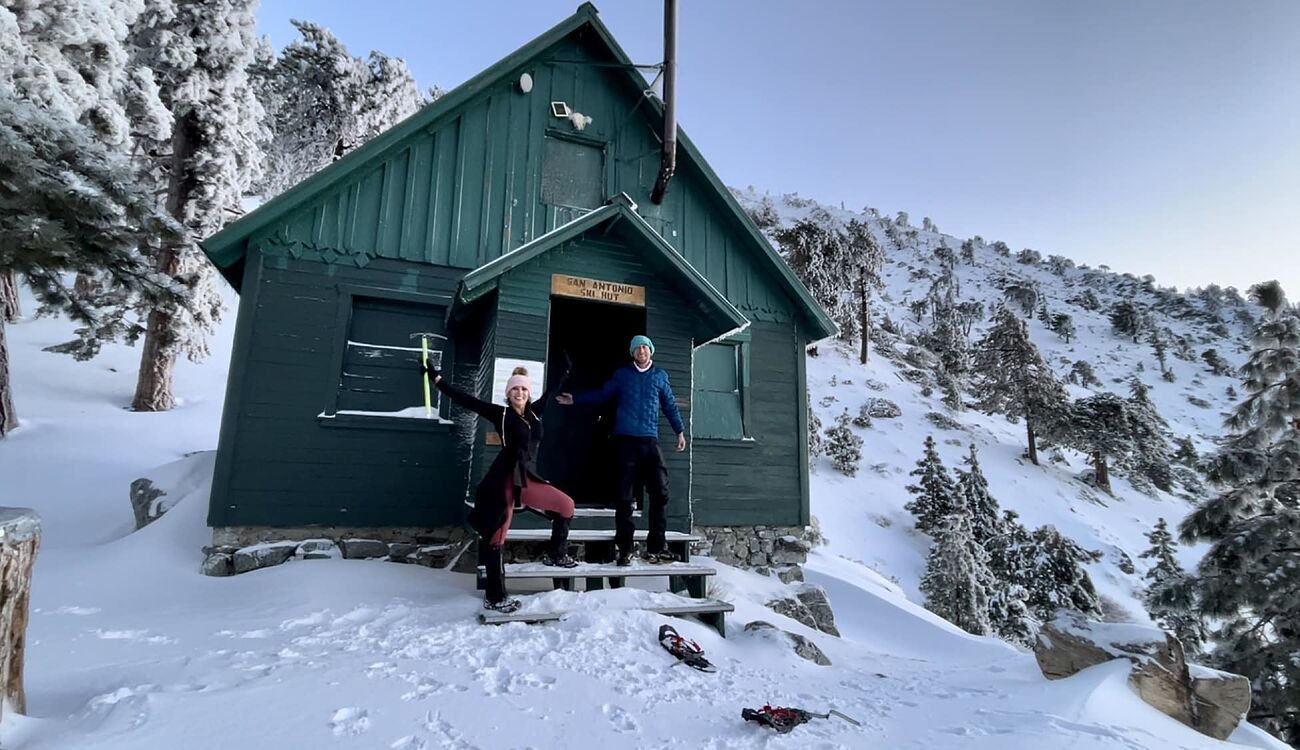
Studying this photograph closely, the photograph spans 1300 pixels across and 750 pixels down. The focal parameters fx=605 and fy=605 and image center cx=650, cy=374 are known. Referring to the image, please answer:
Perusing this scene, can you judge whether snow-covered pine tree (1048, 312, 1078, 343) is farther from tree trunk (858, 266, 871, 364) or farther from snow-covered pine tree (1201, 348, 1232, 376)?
tree trunk (858, 266, 871, 364)

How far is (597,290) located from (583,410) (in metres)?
2.68

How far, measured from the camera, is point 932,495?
23.6 metres

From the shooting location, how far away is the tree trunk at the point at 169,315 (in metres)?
14.6

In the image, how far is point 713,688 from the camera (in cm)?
405

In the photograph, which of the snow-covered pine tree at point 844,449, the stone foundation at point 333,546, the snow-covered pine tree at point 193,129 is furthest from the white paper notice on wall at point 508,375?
the snow-covered pine tree at point 844,449

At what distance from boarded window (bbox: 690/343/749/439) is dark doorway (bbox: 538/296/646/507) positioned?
1283 mm

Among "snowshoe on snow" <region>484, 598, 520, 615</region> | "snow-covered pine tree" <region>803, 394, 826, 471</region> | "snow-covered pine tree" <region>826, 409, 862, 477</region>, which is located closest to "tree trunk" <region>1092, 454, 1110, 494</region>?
"snow-covered pine tree" <region>826, 409, 862, 477</region>

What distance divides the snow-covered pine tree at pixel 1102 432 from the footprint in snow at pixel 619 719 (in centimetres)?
3558

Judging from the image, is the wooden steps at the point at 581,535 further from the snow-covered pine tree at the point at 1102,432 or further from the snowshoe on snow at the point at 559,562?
the snow-covered pine tree at the point at 1102,432

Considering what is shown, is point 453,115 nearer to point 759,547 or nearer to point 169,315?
point 759,547

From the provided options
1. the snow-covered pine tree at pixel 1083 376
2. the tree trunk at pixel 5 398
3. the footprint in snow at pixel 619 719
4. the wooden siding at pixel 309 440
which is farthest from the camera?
the snow-covered pine tree at pixel 1083 376

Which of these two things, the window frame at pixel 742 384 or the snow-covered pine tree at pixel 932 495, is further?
the snow-covered pine tree at pixel 932 495

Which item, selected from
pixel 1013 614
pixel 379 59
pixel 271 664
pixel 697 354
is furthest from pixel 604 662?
pixel 379 59

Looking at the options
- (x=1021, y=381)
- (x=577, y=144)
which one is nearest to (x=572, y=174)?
(x=577, y=144)
